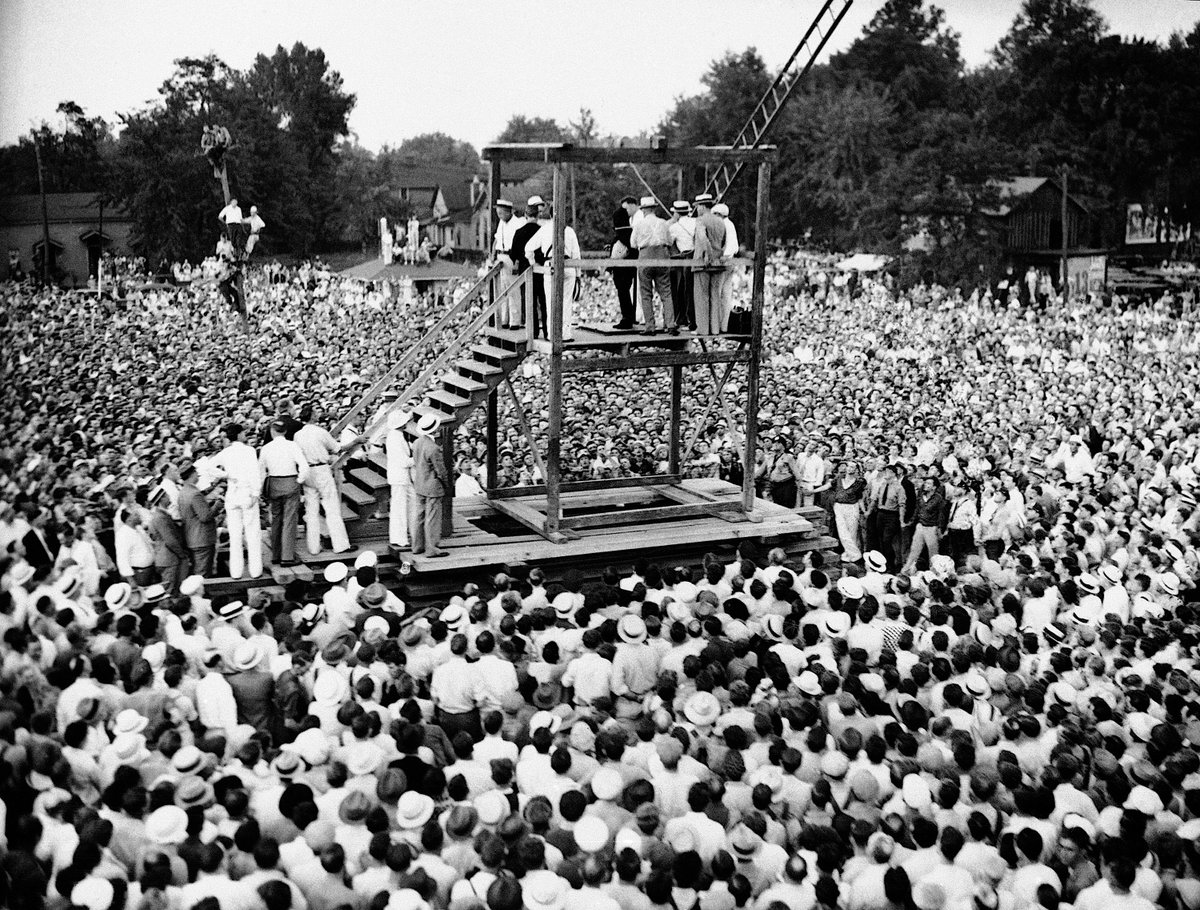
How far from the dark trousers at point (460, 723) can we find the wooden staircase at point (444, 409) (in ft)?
10.1

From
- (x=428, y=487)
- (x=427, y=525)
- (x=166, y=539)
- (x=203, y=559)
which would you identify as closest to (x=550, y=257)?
(x=428, y=487)

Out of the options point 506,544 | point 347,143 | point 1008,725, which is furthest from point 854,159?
point 1008,725

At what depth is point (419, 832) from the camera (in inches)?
233

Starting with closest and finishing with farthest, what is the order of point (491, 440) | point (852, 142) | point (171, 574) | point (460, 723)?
1. point (460, 723)
2. point (171, 574)
3. point (491, 440)
4. point (852, 142)

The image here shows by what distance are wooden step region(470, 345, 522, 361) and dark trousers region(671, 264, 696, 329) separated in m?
1.78

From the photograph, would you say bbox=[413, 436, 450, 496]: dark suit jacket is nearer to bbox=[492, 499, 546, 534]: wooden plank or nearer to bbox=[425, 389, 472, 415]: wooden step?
bbox=[425, 389, 472, 415]: wooden step

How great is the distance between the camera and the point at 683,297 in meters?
11.2

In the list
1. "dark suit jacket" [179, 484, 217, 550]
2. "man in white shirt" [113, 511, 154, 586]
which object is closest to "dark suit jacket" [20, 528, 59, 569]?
"man in white shirt" [113, 511, 154, 586]

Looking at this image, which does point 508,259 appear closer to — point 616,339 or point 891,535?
point 616,339

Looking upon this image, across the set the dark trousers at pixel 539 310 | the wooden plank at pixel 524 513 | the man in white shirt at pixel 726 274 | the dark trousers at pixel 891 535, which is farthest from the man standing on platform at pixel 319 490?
the dark trousers at pixel 891 535

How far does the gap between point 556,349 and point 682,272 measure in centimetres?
201

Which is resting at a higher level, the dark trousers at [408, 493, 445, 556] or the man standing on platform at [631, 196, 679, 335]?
the man standing on platform at [631, 196, 679, 335]

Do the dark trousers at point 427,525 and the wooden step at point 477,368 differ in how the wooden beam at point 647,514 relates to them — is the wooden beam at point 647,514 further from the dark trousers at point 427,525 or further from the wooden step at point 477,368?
the wooden step at point 477,368

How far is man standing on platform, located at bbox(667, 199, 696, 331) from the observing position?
11.1 m
